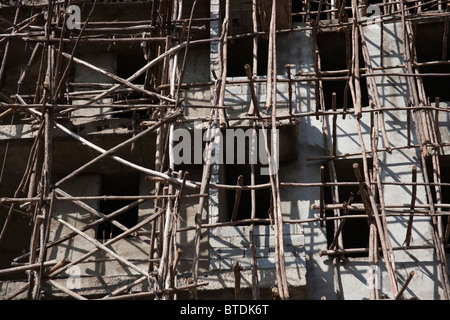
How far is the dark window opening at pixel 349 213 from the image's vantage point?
522 inches

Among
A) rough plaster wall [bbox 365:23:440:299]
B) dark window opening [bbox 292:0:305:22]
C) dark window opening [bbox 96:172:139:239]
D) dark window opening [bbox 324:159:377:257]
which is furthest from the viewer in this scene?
dark window opening [bbox 292:0:305:22]

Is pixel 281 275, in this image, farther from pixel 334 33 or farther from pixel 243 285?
pixel 334 33

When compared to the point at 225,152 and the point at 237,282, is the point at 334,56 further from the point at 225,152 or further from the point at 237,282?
the point at 237,282

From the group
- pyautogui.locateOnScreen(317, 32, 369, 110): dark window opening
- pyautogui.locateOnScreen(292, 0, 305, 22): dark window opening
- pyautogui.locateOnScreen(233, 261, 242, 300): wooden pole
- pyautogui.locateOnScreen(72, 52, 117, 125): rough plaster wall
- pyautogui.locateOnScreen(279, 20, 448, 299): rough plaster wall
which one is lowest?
pyautogui.locateOnScreen(233, 261, 242, 300): wooden pole

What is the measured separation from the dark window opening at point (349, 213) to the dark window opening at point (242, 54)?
2609 mm

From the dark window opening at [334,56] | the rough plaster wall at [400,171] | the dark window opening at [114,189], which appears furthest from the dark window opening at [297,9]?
the dark window opening at [114,189]

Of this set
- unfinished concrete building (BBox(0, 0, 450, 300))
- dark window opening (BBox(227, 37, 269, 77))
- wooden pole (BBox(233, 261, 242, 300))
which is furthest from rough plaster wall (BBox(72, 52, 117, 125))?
wooden pole (BBox(233, 261, 242, 300))

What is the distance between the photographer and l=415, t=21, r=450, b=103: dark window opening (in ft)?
47.8

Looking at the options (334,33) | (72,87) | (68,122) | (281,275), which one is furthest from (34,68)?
(281,275)

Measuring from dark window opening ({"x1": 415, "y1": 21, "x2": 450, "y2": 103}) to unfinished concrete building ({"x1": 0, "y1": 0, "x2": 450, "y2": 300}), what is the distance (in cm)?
4

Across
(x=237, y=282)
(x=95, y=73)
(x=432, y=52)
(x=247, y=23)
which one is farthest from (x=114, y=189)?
(x=432, y=52)

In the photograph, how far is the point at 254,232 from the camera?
11.8m

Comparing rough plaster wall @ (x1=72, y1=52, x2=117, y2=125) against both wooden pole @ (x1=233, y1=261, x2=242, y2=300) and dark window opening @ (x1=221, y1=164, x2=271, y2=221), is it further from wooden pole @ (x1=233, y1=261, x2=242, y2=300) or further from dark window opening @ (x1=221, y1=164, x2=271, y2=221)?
wooden pole @ (x1=233, y1=261, x2=242, y2=300)

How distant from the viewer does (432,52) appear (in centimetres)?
1520
